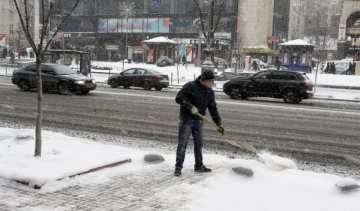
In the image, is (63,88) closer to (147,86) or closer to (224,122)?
(147,86)

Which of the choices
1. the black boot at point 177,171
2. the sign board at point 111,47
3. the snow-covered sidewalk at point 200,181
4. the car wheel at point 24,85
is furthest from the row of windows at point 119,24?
the black boot at point 177,171

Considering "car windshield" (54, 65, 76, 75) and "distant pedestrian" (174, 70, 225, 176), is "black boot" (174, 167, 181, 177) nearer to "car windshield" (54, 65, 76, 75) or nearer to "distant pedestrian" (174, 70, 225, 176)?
"distant pedestrian" (174, 70, 225, 176)

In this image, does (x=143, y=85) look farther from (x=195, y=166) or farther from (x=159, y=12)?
(x=159, y=12)

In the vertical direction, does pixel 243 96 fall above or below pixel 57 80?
below

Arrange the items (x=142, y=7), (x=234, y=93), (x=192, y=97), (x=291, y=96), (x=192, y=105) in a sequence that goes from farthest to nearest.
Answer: (x=142, y=7), (x=234, y=93), (x=291, y=96), (x=192, y=97), (x=192, y=105)

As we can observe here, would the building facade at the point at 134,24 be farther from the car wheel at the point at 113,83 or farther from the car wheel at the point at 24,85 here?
the car wheel at the point at 24,85

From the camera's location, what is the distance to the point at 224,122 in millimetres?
14031

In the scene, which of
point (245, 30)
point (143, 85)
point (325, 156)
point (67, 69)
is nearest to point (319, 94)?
point (143, 85)

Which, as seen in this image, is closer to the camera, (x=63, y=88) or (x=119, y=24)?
(x=63, y=88)

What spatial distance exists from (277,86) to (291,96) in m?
0.83

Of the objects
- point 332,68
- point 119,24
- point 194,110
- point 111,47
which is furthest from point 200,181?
point 111,47

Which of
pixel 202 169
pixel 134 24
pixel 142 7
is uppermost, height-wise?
pixel 142 7

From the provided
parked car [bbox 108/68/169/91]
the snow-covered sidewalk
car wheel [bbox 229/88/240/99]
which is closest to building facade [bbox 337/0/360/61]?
parked car [bbox 108/68/169/91]

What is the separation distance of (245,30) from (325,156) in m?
56.6
